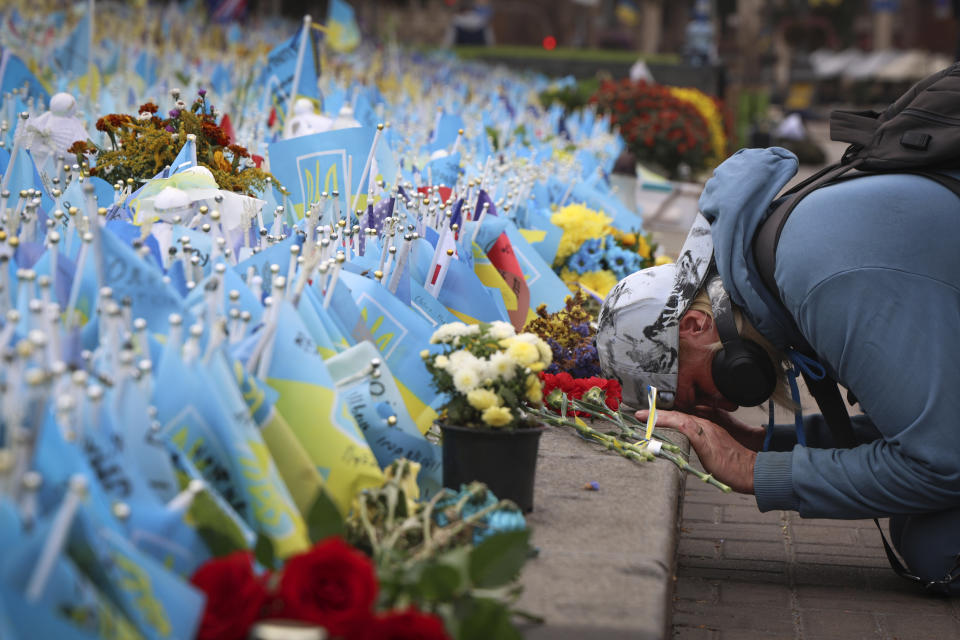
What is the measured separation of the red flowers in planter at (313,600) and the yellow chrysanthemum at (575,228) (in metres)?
3.48

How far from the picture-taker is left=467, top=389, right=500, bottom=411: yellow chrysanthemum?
249 cm

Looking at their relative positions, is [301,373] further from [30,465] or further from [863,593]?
[863,593]

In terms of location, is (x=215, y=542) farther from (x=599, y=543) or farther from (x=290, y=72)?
(x=290, y=72)

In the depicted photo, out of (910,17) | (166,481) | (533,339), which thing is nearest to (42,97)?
(533,339)

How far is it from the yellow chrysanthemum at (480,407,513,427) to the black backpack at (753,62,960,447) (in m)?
0.96

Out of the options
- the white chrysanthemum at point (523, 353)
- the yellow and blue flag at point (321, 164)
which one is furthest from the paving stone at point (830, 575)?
the yellow and blue flag at point (321, 164)

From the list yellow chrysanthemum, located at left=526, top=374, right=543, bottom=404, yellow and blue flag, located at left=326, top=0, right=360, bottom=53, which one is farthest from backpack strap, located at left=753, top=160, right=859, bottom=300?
yellow and blue flag, located at left=326, top=0, right=360, bottom=53

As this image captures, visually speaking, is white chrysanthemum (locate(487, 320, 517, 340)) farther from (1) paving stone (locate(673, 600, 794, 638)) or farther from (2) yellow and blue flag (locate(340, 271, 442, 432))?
(1) paving stone (locate(673, 600, 794, 638))

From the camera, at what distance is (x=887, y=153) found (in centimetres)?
306

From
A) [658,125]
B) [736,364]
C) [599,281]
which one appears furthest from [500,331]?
[658,125]

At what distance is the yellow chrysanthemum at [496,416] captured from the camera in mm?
2473

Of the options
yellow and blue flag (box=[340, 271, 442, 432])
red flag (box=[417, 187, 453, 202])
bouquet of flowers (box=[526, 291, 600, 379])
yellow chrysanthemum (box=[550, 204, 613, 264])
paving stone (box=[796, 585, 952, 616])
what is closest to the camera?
yellow and blue flag (box=[340, 271, 442, 432])

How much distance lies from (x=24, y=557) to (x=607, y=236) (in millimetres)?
3888

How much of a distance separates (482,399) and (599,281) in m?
2.58
